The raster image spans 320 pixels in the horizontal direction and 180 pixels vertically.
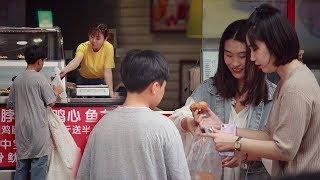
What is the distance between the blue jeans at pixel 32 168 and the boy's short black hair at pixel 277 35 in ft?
13.1

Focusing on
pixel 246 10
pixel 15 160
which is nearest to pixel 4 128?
pixel 15 160

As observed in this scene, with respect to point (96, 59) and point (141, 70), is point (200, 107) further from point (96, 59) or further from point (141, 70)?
point (96, 59)

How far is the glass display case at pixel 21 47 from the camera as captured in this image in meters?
7.58

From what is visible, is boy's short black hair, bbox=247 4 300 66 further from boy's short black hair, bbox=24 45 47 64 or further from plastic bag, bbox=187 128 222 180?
boy's short black hair, bbox=24 45 47 64

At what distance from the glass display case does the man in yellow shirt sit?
0.38 metres

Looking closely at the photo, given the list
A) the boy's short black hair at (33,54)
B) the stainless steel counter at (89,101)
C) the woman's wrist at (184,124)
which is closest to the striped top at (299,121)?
the woman's wrist at (184,124)

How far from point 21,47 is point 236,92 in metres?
4.77

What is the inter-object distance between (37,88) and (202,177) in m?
3.35

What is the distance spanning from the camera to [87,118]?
21.4 ft

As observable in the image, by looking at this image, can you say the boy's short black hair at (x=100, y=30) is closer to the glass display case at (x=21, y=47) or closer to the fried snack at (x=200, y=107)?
the glass display case at (x=21, y=47)

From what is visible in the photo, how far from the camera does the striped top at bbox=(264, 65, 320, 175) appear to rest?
8.91 feet

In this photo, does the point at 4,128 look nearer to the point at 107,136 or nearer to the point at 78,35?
the point at 78,35

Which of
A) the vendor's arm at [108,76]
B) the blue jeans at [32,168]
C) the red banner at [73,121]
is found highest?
the vendor's arm at [108,76]

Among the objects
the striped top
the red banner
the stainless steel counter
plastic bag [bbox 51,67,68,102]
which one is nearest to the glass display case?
plastic bag [bbox 51,67,68,102]
